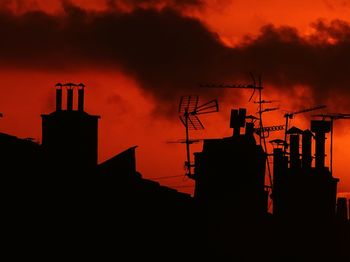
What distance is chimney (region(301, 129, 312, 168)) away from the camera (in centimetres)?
3450

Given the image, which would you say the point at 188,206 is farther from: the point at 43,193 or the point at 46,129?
the point at 46,129

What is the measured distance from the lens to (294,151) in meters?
35.2

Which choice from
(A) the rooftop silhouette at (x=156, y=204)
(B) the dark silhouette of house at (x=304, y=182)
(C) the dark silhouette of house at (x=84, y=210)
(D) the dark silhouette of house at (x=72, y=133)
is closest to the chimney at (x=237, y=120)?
(A) the rooftop silhouette at (x=156, y=204)

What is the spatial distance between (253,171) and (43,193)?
1260 centimetres

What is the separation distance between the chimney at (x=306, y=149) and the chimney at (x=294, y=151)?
215 mm

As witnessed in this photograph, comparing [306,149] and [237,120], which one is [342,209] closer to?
[306,149]

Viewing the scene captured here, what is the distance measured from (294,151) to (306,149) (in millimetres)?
506

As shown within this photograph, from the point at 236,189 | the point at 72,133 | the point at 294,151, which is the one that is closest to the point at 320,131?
the point at 294,151

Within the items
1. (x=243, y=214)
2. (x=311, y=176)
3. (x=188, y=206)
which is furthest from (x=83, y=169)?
(x=311, y=176)

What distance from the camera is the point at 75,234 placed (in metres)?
17.6

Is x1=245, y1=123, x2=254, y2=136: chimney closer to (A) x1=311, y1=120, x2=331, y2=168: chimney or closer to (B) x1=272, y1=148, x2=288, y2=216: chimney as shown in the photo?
(B) x1=272, y1=148, x2=288, y2=216: chimney

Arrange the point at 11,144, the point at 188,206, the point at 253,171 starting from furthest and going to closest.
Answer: the point at 253,171, the point at 188,206, the point at 11,144

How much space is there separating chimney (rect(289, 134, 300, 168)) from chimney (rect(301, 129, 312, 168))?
A: 0.71 feet

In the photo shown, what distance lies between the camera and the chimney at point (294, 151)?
114ft
